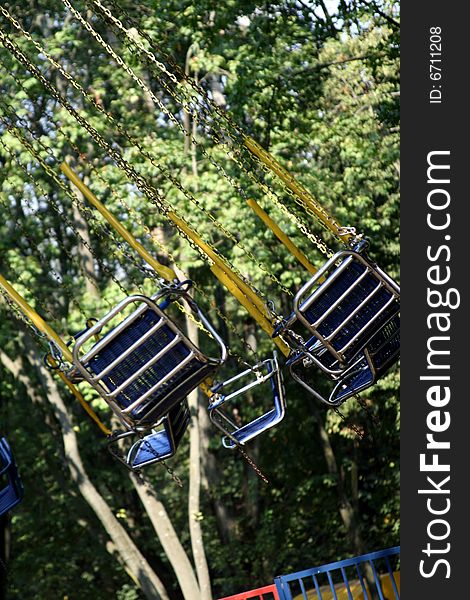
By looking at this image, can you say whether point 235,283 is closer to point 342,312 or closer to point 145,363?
point 342,312

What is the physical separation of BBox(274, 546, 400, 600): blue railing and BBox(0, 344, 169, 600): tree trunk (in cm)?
178

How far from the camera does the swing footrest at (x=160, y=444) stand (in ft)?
22.2

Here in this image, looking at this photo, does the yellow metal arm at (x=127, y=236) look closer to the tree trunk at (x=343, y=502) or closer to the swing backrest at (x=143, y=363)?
the swing backrest at (x=143, y=363)


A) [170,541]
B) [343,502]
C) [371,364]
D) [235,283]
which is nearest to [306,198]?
[235,283]

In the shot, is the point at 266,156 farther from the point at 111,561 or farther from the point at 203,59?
the point at 111,561

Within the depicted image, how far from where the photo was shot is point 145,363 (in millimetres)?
6008

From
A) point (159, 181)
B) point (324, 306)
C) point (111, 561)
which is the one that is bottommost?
point (324, 306)

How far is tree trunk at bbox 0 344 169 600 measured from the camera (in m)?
14.8

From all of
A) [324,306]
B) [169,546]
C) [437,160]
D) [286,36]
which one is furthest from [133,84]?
[437,160]

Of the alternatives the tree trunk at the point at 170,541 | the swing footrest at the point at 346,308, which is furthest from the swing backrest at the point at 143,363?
the tree trunk at the point at 170,541

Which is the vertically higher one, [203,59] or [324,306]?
[203,59]

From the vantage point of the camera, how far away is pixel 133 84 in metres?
14.3

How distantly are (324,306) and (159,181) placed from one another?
780 centimetres

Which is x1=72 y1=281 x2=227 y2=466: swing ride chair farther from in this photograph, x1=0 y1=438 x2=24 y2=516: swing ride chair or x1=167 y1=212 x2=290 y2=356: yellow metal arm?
x1=0 y1=438 x2=24 y2=516: swing ride chair
